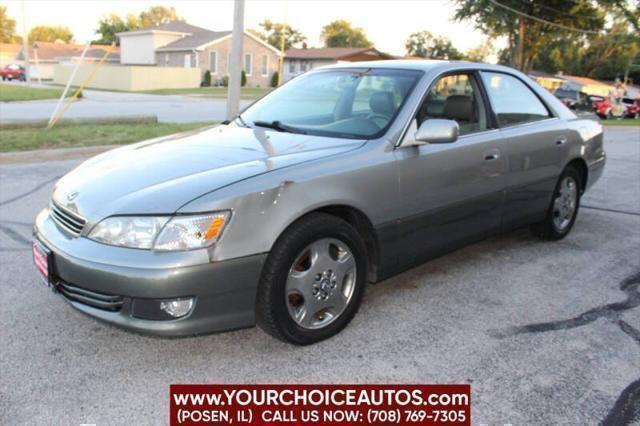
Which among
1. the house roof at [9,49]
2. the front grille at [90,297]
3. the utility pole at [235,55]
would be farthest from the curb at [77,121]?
the house roof at [9,49]

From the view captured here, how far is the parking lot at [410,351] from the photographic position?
9.00 ft

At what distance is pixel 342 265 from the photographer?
3.33m

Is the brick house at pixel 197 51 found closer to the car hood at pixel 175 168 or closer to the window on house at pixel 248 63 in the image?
the window on house at pixel 248 63

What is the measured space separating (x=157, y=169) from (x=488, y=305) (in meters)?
2.25

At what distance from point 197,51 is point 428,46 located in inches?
1588

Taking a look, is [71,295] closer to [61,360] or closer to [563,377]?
[61,360]

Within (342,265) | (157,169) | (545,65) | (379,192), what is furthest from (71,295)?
(545,65)

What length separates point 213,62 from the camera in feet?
159

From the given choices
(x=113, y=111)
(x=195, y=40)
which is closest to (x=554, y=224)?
(x=113, y=111)

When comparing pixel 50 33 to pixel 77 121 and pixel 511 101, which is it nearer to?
pixel 77 121

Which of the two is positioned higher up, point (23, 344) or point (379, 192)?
point (379, 192)

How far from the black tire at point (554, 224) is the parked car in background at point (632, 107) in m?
30.4

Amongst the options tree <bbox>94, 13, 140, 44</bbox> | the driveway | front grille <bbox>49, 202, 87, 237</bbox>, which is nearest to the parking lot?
front grille <bbox>49, 202, 87, 237</bbox>

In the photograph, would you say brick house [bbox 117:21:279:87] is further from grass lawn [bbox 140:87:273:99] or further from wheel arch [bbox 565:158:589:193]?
wheel arch [bbox 565:158:589:193]
